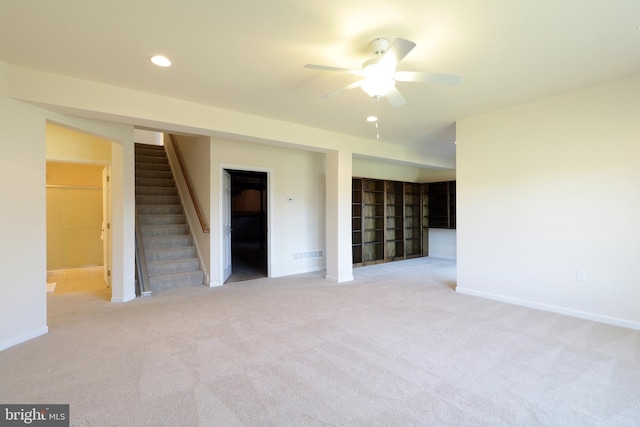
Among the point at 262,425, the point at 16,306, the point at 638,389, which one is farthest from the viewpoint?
the point at 16,306

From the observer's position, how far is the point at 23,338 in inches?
115

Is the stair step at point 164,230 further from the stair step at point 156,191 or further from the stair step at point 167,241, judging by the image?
the stair step at point 156,191

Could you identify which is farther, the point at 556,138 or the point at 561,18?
the point at 556,138

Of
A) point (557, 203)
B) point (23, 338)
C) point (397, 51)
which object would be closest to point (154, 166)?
point (23, 338)

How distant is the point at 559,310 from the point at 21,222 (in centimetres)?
602

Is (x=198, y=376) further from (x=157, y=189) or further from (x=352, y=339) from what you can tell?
(x=157, y=189)

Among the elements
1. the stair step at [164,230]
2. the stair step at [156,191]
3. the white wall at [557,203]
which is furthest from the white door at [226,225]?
the white wall at [557,203]

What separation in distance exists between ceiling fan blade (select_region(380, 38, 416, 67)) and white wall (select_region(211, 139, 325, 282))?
12.0 ft

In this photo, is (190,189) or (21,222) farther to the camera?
(190,189)

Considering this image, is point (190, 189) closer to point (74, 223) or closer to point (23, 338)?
point (74, 223)

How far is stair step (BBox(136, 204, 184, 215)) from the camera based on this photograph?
578cm

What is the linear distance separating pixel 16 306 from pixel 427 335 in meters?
4.03

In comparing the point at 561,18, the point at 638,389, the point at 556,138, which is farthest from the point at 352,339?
the point at 556,138

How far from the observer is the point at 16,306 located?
114 inches
